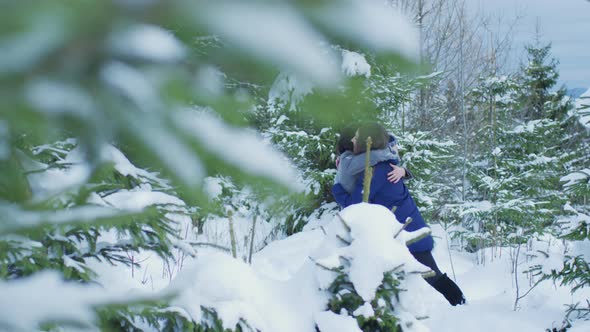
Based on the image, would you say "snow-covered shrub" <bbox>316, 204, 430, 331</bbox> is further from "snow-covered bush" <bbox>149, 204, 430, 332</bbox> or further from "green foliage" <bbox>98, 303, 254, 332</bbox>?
"green foliage" <bbox>98, 303, 254, 332</bbox>

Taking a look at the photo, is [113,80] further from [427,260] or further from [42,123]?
[427,260]

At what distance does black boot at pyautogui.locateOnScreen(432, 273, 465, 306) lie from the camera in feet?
14.3

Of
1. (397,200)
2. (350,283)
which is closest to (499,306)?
(397,200)

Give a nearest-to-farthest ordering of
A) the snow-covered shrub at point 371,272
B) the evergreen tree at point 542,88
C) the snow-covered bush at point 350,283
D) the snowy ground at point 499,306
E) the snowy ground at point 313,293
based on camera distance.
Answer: the snowy ground at point 313,293 → the snow-covered bush at point 350,283 → the snow-covered shrub at point 371,272 → the snowy ground at point 499,306 → the evergreen tree at point 542,88

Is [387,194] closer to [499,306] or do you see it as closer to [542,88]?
[499,306]

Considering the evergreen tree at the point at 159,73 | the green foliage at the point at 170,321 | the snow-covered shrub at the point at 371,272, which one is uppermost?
the evergreen tree at the point at 159,73

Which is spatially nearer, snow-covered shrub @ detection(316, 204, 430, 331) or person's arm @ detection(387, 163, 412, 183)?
snow-covered shrub @ detection(316, 204, 430, 331)

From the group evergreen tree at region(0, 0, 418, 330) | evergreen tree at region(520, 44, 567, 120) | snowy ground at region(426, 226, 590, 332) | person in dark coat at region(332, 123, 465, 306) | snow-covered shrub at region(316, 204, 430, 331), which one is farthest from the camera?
evergreen tree at region(520, 44, 567, 120)

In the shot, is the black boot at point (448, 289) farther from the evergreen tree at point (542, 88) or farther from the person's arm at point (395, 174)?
the evergreen tree at point (542, 88)

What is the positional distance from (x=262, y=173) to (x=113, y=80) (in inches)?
7.2

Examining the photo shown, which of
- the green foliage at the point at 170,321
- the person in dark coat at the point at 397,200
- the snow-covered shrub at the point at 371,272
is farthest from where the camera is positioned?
the person in dark coat at the point at 397,200

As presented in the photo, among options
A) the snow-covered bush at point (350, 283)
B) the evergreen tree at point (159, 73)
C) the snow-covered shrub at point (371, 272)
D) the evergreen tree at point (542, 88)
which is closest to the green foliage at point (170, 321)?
the snow-covered bush at point (350, 283)

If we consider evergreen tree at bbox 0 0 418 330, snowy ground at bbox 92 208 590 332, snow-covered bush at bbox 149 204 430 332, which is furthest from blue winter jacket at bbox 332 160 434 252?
evergreen tree at bbox 0 0 418 330

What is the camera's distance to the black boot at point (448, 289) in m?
4.34
